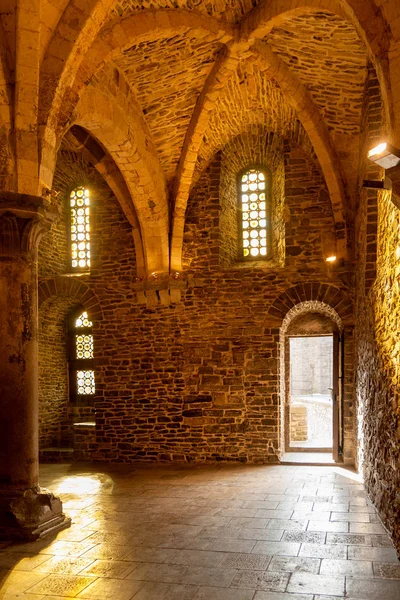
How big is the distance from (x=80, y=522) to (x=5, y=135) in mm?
4207

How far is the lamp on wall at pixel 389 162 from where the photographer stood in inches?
177

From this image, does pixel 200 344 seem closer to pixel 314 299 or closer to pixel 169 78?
pixel 314 299

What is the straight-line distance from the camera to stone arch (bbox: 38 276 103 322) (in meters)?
10.9

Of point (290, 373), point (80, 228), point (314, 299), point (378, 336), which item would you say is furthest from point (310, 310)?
point (80, 228)

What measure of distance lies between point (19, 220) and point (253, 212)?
6004mm

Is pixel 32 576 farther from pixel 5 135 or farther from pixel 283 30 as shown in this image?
pixel 283 30

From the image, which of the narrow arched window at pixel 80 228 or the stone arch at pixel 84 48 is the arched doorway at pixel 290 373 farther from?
the stone arch at pixel 84 48

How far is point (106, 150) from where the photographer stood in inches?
386

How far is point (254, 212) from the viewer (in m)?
11.1

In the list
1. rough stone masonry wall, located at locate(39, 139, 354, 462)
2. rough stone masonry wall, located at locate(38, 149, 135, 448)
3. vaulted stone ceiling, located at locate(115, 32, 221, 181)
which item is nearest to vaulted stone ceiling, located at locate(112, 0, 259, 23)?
vaulted stone ceiling, located at locate(115, 32, 221, 181)

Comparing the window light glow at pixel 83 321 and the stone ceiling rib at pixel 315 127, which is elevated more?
the stone ceiling rib at pixel 315 127

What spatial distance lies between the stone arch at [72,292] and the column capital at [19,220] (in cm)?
484

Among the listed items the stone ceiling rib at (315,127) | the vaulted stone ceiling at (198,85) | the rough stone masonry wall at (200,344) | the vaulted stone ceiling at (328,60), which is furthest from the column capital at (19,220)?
the rough stone masonry wall at (200,344)

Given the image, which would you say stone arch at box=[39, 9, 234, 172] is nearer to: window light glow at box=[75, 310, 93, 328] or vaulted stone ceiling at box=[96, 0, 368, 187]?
vaulted stone ceiling at box=[96, 0, 368, 187]
